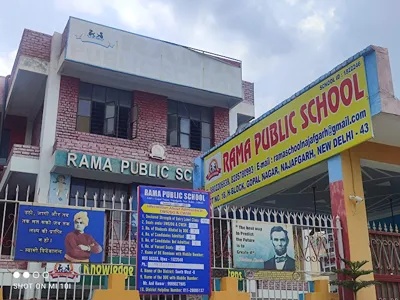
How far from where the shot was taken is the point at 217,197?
10.9m

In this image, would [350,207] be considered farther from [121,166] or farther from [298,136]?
[121,166]

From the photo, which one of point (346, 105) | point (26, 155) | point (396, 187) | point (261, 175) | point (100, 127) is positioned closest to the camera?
point (346, 105)

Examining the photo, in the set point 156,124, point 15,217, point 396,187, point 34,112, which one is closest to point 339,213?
point 396,187

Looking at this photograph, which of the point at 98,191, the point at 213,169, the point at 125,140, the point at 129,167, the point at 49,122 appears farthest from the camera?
the point at 125,140

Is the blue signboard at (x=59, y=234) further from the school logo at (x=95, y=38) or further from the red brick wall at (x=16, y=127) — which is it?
the red brick wall at (x=16, y=127)

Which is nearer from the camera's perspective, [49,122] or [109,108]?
[49,122]

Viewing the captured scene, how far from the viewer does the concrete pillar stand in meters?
15.2

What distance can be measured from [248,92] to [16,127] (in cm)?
943

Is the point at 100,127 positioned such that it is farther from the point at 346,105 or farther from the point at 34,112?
the point at 346,105

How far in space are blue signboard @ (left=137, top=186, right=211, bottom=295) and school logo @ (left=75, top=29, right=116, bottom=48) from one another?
10.4 m

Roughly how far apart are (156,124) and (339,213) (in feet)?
35.8

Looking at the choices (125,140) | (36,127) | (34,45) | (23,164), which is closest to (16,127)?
(36,127)

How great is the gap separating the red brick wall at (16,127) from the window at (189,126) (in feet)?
20.0

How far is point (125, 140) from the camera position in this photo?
1666 cm
